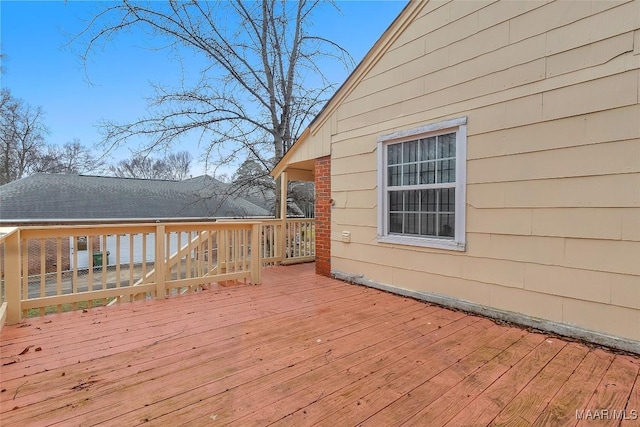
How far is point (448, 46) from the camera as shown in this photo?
341cm

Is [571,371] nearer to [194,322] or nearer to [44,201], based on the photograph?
[194,322]

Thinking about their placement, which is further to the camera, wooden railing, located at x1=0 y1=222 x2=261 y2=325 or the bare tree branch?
the bare tree branch

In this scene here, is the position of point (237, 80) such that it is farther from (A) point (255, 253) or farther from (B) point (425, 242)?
(B) point (425, 242)

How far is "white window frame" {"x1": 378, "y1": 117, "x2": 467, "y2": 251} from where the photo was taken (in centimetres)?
326

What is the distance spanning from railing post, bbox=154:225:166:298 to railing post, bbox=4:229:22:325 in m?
1.21

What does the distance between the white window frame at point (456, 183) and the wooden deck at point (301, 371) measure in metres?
0.82

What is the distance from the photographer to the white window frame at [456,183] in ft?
10.7

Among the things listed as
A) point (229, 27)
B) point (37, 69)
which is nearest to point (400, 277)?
point (229, 27)

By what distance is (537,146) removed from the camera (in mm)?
2742

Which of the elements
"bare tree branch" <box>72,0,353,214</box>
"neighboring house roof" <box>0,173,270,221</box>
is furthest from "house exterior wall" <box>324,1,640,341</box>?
"neighboring house roof" <box>0,173,270,221</box>

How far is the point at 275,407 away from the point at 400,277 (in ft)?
8.70
